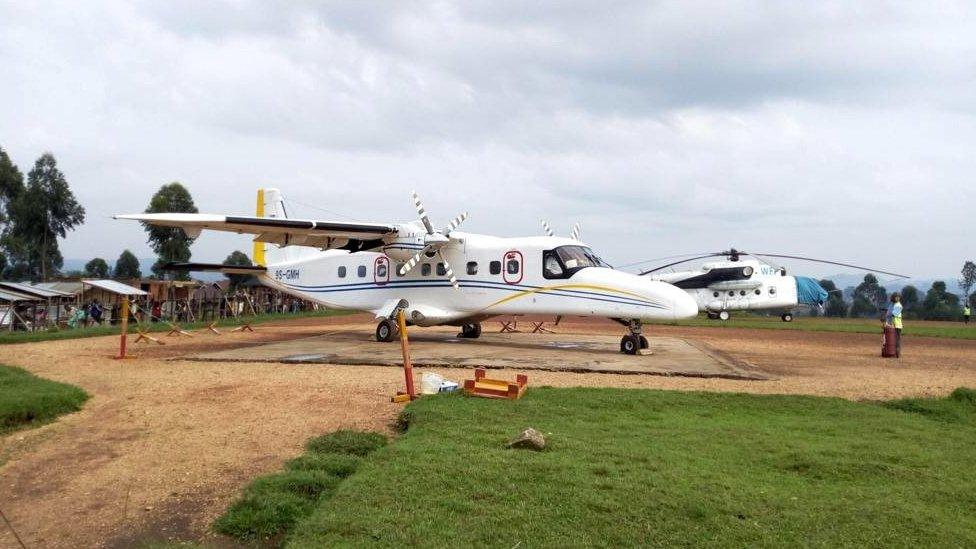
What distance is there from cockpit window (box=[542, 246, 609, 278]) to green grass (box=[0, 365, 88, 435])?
35.7 ft

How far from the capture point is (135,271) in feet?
309

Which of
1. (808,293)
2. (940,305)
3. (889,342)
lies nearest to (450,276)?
(889,342)

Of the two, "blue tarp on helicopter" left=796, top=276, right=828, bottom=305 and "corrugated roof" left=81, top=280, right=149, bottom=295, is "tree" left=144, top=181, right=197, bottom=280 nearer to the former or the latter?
"corrugated roof" left=81, top=280, right=149, bottom=295

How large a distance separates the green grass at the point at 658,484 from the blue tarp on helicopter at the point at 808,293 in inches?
1447

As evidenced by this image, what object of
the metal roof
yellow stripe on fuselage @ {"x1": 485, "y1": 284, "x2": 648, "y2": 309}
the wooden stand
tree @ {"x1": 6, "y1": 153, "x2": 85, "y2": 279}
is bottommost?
the wooden stand

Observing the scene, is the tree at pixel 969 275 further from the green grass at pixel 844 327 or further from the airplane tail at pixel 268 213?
the airplane tail at pixel 268 213

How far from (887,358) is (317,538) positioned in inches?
666

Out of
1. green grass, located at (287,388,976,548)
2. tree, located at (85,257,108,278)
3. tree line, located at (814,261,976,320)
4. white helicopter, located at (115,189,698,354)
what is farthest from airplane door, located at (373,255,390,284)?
tree, located at (85,257,108,278)

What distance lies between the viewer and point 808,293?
42219 millimetres

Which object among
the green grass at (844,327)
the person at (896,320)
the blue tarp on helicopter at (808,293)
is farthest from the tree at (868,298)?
the person at (896,320)

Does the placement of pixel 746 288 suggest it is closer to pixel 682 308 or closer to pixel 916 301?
pixel 682 308

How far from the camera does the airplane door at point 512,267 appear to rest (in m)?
17.5

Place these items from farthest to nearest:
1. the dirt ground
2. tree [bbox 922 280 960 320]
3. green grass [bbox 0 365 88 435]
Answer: tree [bbox 922 280 960 320] → green grass [bbox 0 365 88 435] → the dirt ground

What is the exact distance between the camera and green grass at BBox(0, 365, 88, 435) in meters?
7.58
